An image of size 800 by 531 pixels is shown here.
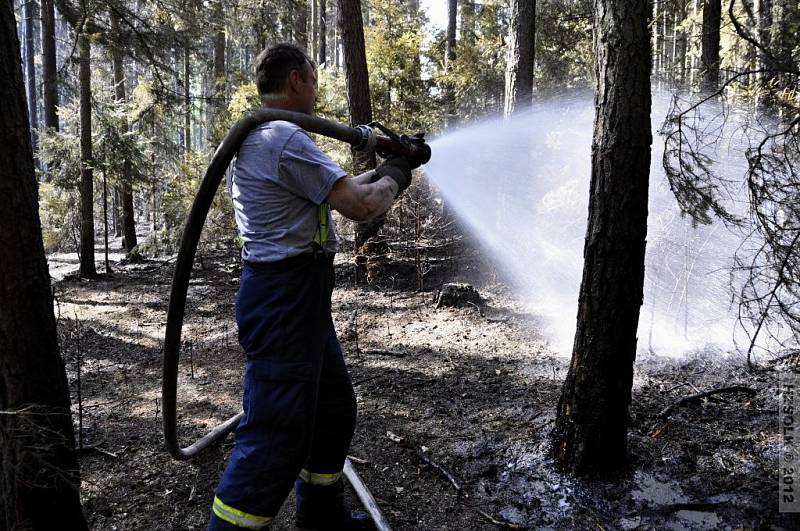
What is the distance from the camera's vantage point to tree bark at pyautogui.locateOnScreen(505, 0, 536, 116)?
9.64 metres

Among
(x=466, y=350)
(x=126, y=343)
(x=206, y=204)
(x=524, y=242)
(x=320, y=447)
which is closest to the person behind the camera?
(x=206, y=204)

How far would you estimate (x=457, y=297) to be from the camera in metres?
8.25

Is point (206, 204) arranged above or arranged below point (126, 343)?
above

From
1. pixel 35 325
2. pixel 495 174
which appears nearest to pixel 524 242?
pixel 495 174

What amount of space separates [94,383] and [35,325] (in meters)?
3.72

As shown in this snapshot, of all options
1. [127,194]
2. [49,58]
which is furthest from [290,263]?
[49,58]

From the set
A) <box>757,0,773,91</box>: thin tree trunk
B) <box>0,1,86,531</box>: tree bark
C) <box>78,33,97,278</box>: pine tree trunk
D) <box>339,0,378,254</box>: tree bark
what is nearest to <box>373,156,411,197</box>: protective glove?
<box>0,1,86,531</box>: tree bark

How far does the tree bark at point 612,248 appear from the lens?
3104 mm

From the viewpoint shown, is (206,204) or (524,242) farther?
(524,242)

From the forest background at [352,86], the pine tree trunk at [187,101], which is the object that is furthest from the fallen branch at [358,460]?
the pine tree trunk at [187,101]

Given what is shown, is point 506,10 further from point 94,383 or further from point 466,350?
point 94,383

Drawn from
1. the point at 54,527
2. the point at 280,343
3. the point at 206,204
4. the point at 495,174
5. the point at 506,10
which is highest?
the point at 506,10

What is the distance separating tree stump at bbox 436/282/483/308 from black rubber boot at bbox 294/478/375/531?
5.34 metres

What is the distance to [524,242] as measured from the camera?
33.8 ft
